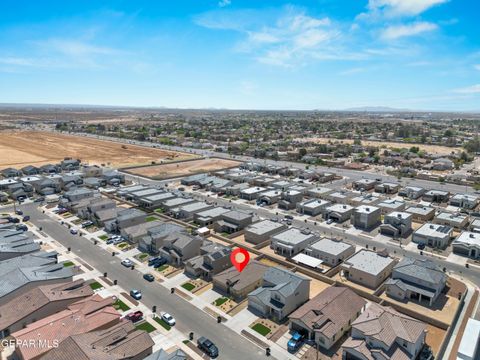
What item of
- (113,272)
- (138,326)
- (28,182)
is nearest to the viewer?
(138,326)

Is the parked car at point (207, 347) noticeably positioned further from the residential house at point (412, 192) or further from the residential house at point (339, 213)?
the residential house at point (412, 192)

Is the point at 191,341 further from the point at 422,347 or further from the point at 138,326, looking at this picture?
the point at 422,347

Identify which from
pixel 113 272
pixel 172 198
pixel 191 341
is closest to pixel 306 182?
pixel 172 198

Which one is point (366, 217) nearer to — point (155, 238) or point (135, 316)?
point (155, 238)

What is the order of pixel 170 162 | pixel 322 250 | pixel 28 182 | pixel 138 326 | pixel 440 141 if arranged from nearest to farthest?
pixel 138 326 → pixel 322 250 → pixel 28 182 → pixel 170 162 → pixel 440 141

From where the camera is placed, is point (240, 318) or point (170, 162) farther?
point (170, 162)

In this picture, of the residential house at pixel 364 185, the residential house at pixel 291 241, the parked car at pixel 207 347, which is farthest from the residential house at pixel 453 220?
the parked car at pixel 207 347
